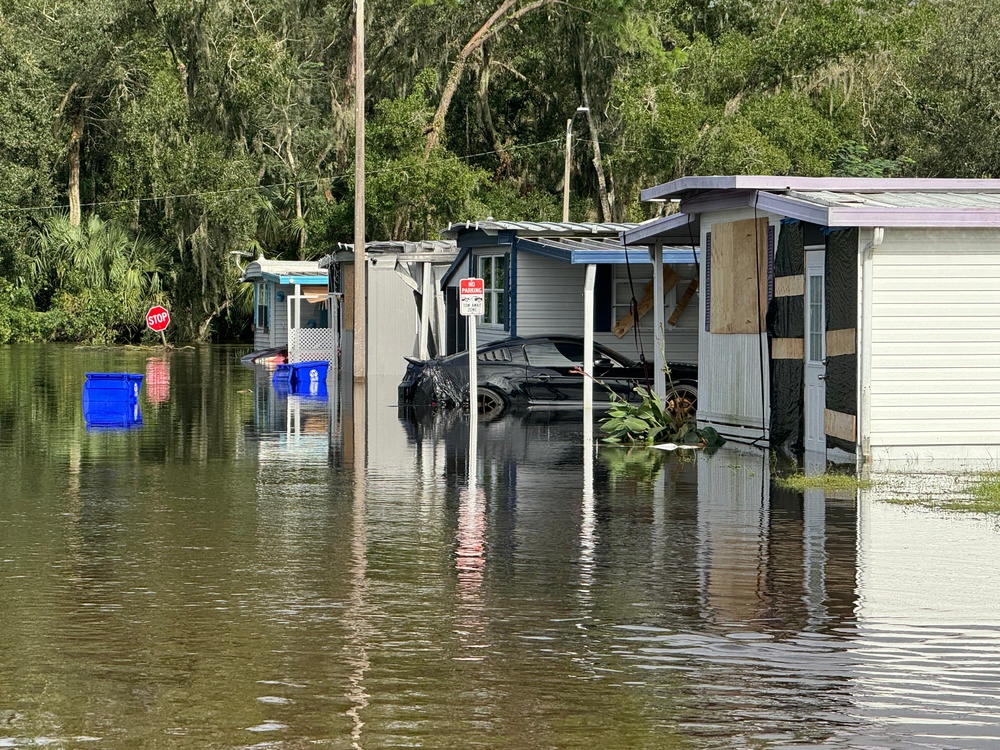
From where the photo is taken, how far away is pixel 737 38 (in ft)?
188

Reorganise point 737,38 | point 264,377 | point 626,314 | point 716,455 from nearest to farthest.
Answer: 1. point 716,455
2. point 626,314
3. point 264,377
4. point 737,38

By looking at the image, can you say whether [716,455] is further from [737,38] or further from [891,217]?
[737,38]

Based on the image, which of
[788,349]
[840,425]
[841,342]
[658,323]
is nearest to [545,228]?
[658,323]

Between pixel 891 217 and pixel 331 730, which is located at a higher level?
pixel 891 217

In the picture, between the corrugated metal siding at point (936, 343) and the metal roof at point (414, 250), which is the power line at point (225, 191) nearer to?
the metal roof at point (414, 250)

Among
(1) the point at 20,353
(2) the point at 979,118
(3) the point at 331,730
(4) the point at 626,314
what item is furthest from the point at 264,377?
(3) the point at 331,730

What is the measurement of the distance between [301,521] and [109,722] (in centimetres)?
681

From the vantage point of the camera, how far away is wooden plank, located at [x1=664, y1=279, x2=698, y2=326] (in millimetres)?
29594

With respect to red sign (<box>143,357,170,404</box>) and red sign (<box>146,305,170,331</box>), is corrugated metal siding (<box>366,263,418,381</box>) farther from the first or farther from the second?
red sign (<box>146,305,170,331</box>)

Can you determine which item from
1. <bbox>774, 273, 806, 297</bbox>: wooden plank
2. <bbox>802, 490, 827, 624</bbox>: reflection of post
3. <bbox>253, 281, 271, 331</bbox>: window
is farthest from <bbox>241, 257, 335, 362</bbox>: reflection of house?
<bbox>802, 490, 827, 624</bbox>: reflection of post

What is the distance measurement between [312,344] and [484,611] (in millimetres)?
35851

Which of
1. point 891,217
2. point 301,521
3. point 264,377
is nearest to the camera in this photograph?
point 301,521

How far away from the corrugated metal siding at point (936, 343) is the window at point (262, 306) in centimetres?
4246

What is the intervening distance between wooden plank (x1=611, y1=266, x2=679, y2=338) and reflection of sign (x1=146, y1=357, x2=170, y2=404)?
30.4ft
